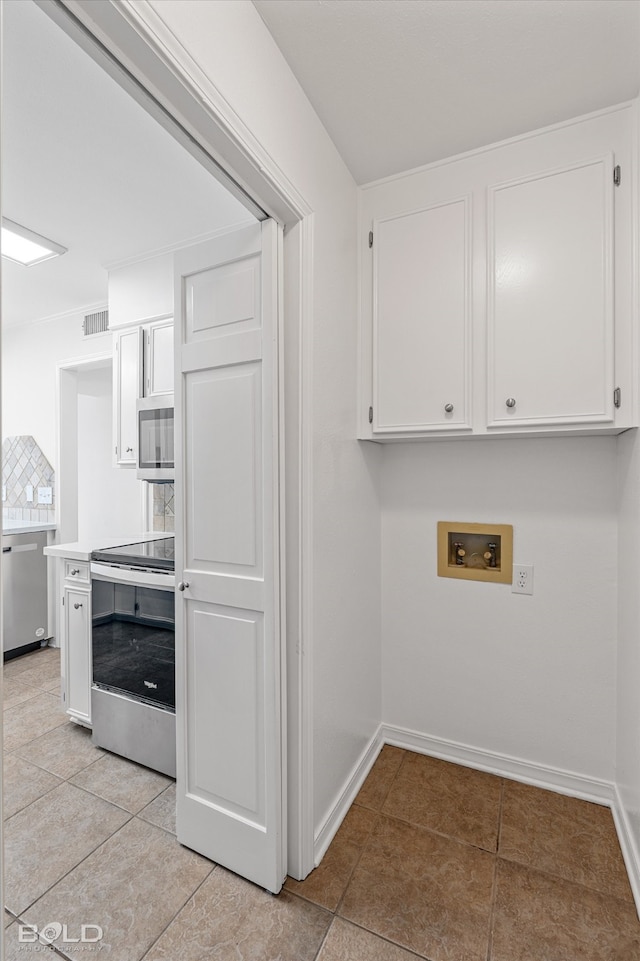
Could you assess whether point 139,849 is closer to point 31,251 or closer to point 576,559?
point 576,559

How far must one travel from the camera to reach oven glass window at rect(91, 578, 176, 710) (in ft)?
6.82

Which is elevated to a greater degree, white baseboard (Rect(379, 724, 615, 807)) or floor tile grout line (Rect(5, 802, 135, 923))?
white baseboard (Rect(379, 724, 615, 807))

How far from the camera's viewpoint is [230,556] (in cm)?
160

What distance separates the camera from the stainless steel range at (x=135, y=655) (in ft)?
6.84

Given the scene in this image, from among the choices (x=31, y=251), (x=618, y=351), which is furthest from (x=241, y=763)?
(x=31, y=251)

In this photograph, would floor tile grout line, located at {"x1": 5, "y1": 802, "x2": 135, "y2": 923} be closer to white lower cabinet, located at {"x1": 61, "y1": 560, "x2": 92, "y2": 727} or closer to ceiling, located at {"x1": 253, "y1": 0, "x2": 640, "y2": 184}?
white lower cabinet, located at {"x1": 61, "y1": 560, "x2": 92, "y2": 727}

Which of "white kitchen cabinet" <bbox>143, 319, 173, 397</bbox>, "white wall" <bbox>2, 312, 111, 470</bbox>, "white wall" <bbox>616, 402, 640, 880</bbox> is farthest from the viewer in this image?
"white wall" <bbox>2, 312, 111, 470</bbox>

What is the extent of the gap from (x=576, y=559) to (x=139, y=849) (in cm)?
197

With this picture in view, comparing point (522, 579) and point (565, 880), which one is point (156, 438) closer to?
point (522, 579)

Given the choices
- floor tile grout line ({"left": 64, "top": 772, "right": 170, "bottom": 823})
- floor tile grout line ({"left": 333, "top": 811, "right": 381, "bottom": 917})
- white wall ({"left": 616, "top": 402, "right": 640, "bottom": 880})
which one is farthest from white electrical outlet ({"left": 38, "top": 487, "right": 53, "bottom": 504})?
white wall ({"left": 616, "top": 402, "right": 640, "bottom": 880})

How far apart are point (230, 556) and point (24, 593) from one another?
107 inches

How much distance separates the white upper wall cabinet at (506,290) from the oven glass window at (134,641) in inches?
47.4

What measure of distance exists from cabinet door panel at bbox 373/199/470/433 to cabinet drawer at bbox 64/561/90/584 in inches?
63.5
